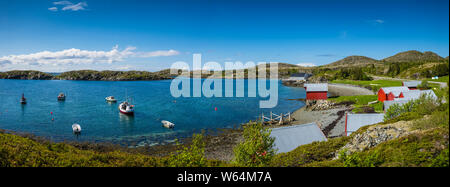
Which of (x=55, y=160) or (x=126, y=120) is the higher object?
(x=55, y=160)

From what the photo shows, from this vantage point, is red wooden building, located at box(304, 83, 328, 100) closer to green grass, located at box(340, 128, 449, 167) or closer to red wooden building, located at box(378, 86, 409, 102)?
red wooden building, located at box(378, 86, 409, 102)

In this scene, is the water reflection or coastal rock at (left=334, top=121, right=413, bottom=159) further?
the water reflection

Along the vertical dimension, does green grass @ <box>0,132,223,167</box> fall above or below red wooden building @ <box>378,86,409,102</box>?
below

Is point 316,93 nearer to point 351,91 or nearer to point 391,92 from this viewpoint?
point 391,92

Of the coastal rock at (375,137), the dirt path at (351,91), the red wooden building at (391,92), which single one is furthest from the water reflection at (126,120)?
the dirt path at (351,91)

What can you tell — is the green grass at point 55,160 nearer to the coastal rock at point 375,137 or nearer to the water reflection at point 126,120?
the coastal rock at point 375,137

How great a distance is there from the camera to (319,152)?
1513cm

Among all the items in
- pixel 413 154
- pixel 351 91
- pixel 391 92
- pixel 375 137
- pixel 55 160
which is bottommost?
pixel 375 137

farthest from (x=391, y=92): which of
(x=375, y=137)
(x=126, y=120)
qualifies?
(x=126, y=120)

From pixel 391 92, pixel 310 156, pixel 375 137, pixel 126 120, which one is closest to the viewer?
pixel 375 137

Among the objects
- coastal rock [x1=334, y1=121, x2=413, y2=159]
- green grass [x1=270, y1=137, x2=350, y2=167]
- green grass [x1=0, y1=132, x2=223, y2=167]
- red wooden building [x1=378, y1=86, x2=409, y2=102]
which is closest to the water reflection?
green grass [x1=0, y1=132, x2=223, y2=167]
